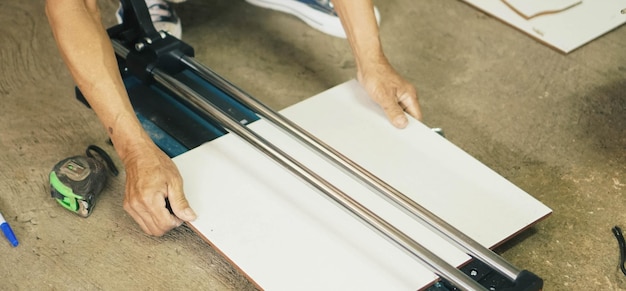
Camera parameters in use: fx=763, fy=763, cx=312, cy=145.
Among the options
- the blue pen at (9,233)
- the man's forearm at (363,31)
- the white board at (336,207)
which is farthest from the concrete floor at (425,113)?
the man's forearm at (363,31)

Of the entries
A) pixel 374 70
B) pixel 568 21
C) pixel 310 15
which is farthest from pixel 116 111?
pixel 568 21

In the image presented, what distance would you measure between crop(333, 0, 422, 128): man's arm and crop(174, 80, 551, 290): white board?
5 cm

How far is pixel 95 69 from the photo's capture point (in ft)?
5.41

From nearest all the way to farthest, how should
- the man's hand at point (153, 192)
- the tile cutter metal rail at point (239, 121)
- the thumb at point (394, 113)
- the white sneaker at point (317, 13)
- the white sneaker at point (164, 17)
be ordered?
the tile cutter metal rail at point (239, 121) → the man's hand at point (153, 192) → the thumb at point (394, 113) → the white sneaker at point (164, 17) → the white sneaker at point (317, 13)

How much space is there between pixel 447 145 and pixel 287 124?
0.41 meters

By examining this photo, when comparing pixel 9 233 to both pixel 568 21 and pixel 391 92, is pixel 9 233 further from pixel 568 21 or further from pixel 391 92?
pixel 568 21

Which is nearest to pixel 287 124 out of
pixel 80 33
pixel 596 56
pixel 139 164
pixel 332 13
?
pixel 139 164

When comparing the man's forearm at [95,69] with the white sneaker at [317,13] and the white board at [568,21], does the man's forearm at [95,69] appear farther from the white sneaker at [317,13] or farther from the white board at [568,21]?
the white board at [568,21]

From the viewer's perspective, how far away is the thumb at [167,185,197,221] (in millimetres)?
1615

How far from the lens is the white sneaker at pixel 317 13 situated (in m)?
2.62

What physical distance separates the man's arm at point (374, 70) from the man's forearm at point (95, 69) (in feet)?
1.98

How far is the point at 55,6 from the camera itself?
5.49 feet

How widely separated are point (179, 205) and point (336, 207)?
346mm

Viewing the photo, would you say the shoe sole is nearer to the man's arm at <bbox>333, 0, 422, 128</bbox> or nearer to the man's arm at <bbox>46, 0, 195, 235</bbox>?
the man's arm at <bbox>333, 0, 422, 128</bbox>
